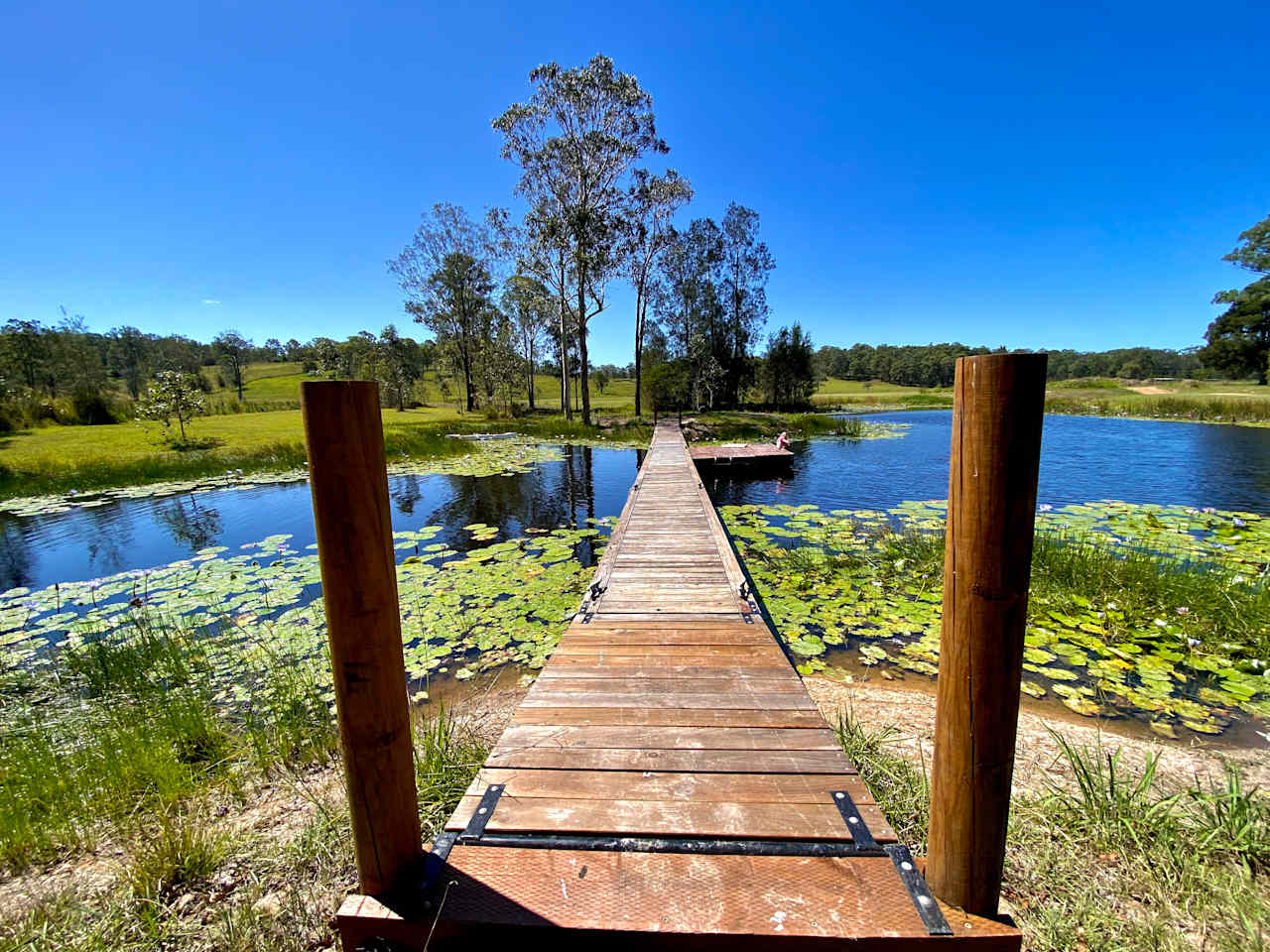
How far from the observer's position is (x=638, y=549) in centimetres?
543

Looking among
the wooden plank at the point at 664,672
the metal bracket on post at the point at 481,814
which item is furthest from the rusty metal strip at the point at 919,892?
the metal bracket on post at the point at 481,814

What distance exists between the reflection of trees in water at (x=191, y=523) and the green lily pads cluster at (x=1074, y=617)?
9.14 metres

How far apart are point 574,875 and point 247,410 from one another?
4057 centimetres

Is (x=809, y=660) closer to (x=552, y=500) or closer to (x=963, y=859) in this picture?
(x=963, y=859)

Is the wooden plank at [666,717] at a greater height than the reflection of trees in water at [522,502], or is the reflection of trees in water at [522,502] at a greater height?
the wooden plank at [666,717]

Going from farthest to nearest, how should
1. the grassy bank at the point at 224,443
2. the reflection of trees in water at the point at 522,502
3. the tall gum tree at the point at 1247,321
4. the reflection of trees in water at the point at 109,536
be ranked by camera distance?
1. the tall gum tree at the point at 1247,321
2. the grassy bank at the point at 224,443
3. the reflection of trees in water at the point at 522,502
4. the reflection of trees in water at the point at 109,536

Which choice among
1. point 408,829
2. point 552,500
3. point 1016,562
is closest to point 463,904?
point 408,829

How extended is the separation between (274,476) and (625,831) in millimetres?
15785

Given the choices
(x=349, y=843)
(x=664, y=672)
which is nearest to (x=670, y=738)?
(x=664, y=672)

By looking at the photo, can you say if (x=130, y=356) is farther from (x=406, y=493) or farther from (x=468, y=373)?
(x=406, y=493)

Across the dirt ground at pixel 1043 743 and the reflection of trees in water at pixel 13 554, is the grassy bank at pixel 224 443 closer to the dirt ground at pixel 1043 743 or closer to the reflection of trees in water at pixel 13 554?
the reflection of trees in water at pixel 13 554

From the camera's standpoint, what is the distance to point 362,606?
1.34 meters

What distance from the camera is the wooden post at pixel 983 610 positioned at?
3.98ft

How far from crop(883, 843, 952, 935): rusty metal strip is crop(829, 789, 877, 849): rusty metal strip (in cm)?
6
